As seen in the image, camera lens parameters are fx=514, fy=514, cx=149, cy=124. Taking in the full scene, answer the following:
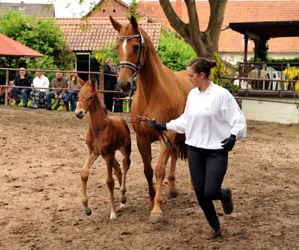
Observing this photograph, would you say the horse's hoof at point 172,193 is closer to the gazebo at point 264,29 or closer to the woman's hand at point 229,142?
the woman's hand at point 229,142

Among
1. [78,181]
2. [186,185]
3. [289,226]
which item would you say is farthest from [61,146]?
[289,226]

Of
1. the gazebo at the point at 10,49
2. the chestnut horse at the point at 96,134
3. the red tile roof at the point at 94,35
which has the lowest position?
the chestnut horse at the point at 96,134

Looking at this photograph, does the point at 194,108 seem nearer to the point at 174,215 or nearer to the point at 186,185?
the point at 174,215

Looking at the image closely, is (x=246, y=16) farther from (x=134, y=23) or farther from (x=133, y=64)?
(x=133, y=64)

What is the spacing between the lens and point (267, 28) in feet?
69.3

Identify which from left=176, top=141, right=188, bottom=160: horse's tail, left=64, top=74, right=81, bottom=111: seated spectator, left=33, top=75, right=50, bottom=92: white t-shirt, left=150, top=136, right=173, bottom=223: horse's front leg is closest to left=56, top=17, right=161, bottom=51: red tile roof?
left=33, top=75, right=50, bottom=92: white t-shirt

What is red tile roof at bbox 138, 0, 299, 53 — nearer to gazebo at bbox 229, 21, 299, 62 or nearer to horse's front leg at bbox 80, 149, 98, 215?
→ gazebo at bbox 229, 21, 299, 62

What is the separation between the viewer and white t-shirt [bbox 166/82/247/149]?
4.62 meters

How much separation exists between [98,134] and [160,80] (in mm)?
997

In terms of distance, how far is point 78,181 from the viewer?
776cm

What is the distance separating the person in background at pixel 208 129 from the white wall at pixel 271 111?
12.6 metres

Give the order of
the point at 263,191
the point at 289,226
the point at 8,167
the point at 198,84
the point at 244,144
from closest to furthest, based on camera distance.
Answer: the point at 198,84 → the point at 289,226 → the point at 263,191 → the point at 8,167 → the point at 244,144

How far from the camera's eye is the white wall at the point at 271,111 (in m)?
16.9

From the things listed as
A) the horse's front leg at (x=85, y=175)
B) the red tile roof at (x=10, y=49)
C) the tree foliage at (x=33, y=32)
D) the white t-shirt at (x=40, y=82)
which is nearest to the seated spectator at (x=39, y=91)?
the white t-shirt at (x=40, y=82)
